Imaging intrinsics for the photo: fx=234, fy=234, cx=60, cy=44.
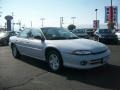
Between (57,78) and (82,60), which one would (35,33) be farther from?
(82,60)

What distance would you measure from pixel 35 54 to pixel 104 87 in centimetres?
353

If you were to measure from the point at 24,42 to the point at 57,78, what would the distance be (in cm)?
306

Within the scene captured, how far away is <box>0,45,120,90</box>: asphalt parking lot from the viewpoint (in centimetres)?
602

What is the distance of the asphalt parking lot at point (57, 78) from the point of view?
6023mm

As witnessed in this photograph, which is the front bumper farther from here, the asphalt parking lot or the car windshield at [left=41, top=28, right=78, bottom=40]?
the car windshield at [left=41, top=28, right=78, bottom=40]

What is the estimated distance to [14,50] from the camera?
35.3 ft

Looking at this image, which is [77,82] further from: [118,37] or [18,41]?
[118,37]

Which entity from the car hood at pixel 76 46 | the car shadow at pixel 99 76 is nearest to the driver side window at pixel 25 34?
the car shadow at pixel 99 76

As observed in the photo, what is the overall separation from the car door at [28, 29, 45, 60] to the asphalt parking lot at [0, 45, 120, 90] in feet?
1.62

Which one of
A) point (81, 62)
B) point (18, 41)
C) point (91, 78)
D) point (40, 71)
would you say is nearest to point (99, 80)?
point (91, 78)

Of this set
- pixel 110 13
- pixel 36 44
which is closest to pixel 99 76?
pixel 36 44

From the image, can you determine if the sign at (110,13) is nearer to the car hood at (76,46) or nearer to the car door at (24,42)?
the car door at (24,42)

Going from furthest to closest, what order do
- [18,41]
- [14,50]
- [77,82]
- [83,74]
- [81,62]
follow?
[14,50] → [18,41] → [83,74] → [81,62] → [77,82]

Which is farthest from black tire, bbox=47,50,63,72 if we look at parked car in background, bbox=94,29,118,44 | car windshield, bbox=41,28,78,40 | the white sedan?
parked car in background, bbox=94,29,118,44
